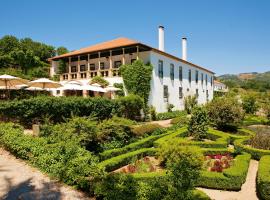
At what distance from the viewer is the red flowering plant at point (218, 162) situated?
11.2 metres

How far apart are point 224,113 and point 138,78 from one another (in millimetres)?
9095

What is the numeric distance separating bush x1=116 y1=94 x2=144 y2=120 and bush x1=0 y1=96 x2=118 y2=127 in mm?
3835

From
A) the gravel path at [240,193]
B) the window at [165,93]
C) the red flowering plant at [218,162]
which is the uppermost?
the window at [165,93]

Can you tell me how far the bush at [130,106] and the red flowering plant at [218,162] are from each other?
10556mm

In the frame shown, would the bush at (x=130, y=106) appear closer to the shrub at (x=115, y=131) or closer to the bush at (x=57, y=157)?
the shrub at (x=115, y=131)

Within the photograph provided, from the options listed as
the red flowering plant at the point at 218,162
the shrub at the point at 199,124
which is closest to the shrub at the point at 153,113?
the shrub at the point at 199,124

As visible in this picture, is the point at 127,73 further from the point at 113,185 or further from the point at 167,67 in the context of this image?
the point at 113,185

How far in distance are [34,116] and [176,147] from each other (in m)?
8.95

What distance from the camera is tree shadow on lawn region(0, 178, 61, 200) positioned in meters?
7.26

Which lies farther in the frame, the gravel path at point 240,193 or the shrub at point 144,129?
the shrub at point 144,129

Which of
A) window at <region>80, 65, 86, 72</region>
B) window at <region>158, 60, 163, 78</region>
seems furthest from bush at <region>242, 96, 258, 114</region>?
window at <region>80, 65, 86, 72</region>

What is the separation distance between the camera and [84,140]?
12.5 metres

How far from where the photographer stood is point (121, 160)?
38.9 ft

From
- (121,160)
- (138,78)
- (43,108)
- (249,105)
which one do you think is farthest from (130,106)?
(249,105)
